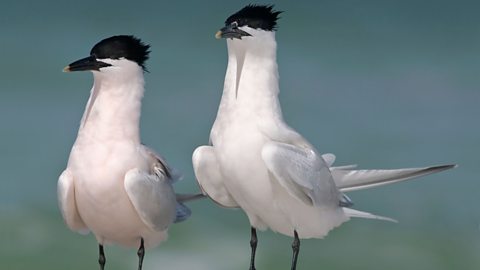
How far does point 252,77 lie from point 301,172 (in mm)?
668

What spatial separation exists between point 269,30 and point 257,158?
0.82 metres

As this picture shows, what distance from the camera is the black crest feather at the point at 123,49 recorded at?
37.0ft

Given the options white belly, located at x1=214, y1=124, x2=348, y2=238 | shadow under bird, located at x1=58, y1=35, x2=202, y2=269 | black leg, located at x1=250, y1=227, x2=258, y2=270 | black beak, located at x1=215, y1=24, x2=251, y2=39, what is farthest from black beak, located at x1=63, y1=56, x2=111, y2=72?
black leg, located at x1=250, y1=227, x2=258, y2=270

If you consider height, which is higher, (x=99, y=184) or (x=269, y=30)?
(x=269, y=30)

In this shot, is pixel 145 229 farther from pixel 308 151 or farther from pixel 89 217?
pixel 308 151

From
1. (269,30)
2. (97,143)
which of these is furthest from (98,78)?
(269,30)

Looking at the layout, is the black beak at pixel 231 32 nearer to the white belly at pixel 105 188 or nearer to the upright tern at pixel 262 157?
the upright tern at pixel 262 157

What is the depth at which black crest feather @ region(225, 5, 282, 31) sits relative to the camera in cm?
1112

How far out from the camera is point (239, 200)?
1128 cm

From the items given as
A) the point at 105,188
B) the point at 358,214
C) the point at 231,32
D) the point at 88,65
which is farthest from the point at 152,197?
the point at 358,214

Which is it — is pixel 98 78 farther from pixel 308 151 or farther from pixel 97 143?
pixel 308 151

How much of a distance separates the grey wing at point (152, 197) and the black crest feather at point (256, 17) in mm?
1102

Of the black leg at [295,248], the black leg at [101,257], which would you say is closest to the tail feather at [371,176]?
the black leg at [295,248]

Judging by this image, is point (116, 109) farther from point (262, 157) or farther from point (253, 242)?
point (253, 242)
